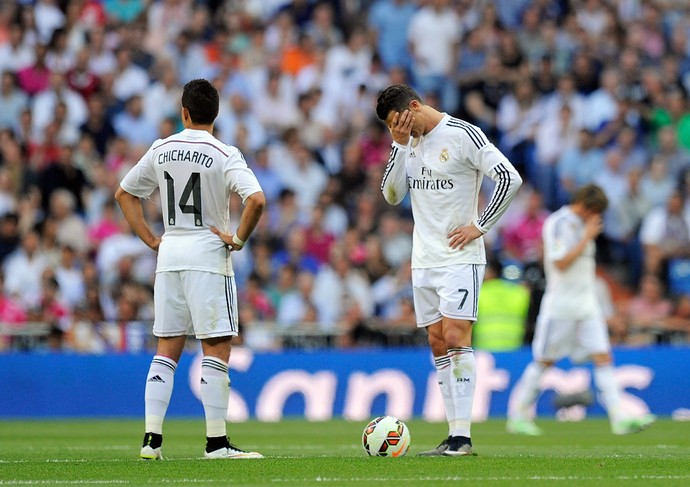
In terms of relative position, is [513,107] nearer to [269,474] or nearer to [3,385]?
[3,385]

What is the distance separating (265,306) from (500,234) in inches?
147

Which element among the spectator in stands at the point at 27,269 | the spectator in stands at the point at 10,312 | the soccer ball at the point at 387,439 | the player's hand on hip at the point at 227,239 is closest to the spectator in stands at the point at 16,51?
the spectator in stands at the point at 27,269

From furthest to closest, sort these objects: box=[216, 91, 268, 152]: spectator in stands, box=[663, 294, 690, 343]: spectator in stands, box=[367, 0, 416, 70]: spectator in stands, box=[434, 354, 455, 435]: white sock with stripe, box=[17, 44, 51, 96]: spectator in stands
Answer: box=[367, 0, 416, 70]: spectator in stands, box=[17, 44, 51, 96]: spectator in stands, box=[216, 91, 268, 152]: spectator in stands, box=[663, 294, 690, 343]: spectator in stands, box=[434, 354, 455, 435]: white sock with stripe

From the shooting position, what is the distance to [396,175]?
432 inches

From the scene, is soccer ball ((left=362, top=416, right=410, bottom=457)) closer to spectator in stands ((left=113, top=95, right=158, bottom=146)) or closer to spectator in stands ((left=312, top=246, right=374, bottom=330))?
spectator in stands ((left=312, top=246, right=374, bottom=330))

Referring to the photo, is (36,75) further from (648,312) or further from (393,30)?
(648,312)

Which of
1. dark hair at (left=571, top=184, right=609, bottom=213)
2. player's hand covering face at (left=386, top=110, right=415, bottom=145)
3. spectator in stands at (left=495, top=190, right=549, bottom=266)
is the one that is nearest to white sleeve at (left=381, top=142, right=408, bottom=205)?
player's hand covering face at (left=386, top=110, right=415, bottom=145)

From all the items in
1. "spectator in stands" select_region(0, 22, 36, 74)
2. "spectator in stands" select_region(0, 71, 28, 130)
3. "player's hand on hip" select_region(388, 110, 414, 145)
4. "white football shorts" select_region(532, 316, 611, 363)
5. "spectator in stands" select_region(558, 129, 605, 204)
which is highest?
"spectator in stands" select_region(0, 22, 36, 74)

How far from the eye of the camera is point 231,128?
2245 cm

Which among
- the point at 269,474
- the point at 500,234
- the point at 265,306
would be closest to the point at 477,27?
the point at 500,234

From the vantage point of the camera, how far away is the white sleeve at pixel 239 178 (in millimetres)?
9979

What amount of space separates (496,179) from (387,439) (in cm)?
210

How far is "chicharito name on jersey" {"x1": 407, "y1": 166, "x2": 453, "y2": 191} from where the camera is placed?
1070 cm

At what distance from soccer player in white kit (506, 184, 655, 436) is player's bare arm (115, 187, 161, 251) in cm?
572
